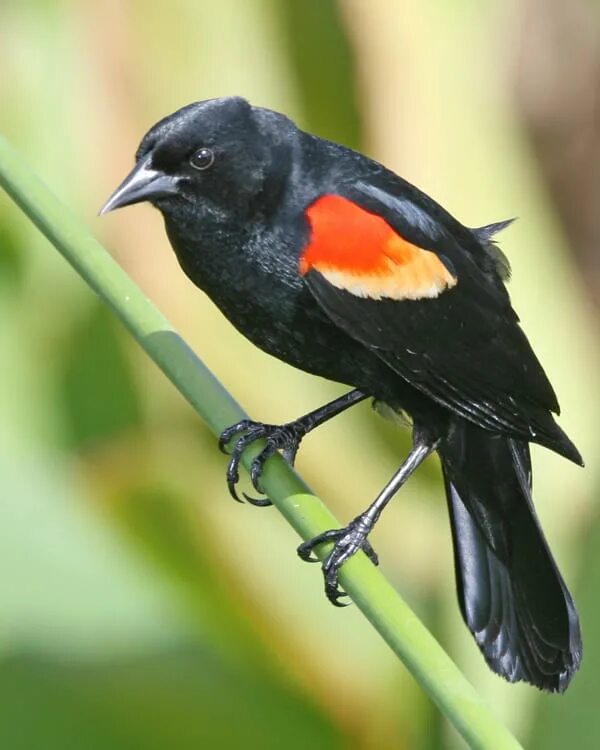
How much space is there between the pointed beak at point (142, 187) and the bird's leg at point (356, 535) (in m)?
0.37

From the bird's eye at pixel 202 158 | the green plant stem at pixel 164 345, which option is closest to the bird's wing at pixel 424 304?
the bird's eye at pixel 202 158

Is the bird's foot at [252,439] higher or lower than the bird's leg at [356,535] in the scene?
higher

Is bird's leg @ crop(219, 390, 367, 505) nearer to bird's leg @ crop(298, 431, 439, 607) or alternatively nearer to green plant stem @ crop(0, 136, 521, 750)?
bird's leg @ crop(298, 431, 439, 607)

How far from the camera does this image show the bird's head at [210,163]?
118cm

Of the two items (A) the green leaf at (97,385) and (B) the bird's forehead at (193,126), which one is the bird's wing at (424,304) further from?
(A) the green leaf at (97,385)

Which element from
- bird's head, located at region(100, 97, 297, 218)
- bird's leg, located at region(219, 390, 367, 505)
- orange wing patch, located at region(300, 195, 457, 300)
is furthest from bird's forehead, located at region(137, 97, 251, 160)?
bird's leg, located at region(219, 390, 367, 505)

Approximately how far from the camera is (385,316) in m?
1.28

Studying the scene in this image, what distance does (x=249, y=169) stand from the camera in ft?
4.07

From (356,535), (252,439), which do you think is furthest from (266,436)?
(356,535)

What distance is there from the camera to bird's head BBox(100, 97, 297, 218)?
1.18m

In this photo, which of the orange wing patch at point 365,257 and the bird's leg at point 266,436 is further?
the bird's leg at point 266,436

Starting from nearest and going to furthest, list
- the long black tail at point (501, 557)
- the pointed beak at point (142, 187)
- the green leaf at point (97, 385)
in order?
the pointed beak at point (142, 187), the long black tail at point (501, 557), the green leaf at point (97, 385)

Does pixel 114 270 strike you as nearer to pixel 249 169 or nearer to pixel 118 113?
pixel 249 169

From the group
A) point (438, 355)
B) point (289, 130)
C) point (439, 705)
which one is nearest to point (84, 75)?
point (289, 130)
